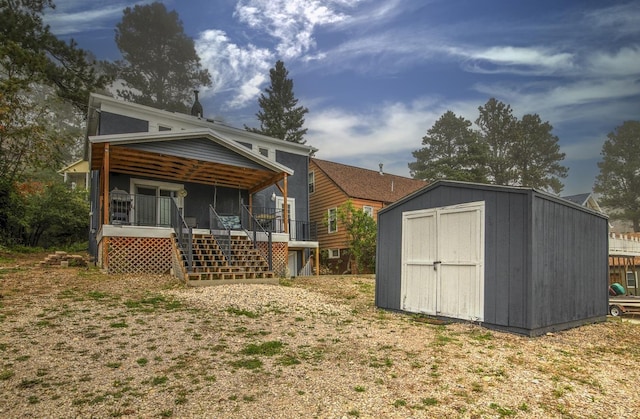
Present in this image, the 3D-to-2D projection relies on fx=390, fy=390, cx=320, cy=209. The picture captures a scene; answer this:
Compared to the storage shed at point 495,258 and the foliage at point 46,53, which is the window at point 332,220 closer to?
the storage shed at point 495,258

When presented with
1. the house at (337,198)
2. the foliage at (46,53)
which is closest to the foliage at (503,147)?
the house at (337,198)

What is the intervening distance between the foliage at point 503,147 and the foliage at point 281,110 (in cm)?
1271

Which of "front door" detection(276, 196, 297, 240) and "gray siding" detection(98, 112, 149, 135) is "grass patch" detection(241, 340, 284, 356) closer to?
"gray siding" detection(98, 112, 149, 135)

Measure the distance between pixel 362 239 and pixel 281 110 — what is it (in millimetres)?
21218

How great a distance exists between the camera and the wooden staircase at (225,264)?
9.77 meters

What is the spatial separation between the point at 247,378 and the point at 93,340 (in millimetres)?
2373

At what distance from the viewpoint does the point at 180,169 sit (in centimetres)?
1352

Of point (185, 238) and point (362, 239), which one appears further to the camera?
point (362, 239)

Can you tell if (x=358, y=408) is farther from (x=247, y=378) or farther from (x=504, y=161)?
(x=504, y=161)

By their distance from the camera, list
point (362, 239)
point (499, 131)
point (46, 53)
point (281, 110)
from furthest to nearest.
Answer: point (499, 131), point (281, 110), point (46, 53), point (362, 239)

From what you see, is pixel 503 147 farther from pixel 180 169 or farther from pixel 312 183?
pixel 180 169

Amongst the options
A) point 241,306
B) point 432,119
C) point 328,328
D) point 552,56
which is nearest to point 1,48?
point 241,306

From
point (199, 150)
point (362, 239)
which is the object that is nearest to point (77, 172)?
point (199, 150)

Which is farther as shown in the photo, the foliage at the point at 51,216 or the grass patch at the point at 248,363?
the foliage at the point at 51,216
